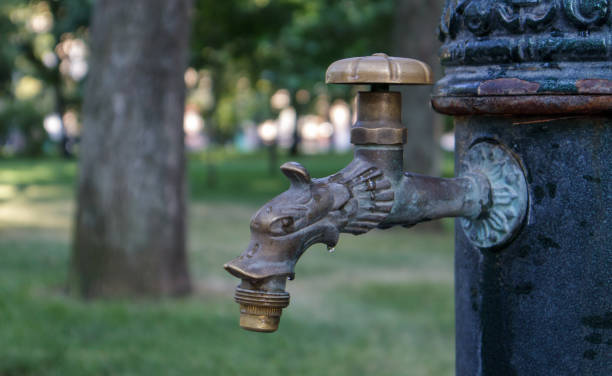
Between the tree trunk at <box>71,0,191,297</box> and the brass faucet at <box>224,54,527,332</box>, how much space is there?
494 cm

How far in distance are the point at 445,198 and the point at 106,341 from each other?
4164mm

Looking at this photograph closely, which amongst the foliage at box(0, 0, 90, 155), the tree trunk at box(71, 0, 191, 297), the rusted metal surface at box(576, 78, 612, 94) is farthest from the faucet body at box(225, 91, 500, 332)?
the foliage at box(0, 0, 90, 155)

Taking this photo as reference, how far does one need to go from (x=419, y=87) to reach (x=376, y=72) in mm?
9996

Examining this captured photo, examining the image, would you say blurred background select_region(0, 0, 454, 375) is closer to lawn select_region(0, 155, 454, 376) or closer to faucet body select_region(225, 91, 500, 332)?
lawn select_region(0, 155, 454, 376)

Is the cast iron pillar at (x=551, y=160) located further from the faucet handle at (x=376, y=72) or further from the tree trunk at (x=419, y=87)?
the tree trunk at (x=419, y=87)

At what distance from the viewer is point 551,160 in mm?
1312

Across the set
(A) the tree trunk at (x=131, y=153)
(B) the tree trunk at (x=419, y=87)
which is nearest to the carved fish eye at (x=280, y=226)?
(A) the tree trunk at (x=131, y=153)

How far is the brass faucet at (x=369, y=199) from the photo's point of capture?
4.05 feet

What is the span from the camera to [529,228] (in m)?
1.33

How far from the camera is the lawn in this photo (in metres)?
4.78

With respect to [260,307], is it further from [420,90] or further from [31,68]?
[31,68]

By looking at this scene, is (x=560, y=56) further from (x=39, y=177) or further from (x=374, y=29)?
(x=39, y=177)

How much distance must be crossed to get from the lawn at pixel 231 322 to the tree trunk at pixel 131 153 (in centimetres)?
27

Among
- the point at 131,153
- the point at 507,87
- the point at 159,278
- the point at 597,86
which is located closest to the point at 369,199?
the point at 507,87
